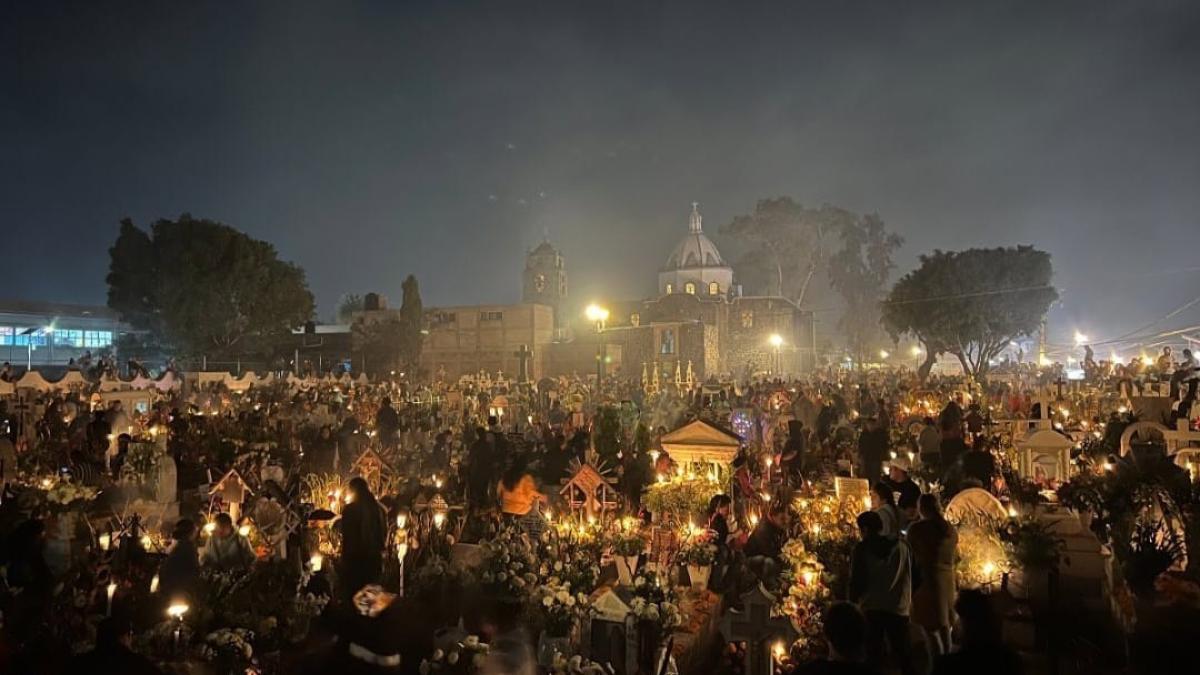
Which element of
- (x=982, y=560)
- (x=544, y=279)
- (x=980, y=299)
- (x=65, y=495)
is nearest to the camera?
(x=982, y=560)

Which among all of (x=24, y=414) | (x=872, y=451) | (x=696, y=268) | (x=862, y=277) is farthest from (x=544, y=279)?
(x=872, y=451)

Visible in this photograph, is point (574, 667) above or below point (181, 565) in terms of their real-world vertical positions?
below

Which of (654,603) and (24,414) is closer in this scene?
(654,603)

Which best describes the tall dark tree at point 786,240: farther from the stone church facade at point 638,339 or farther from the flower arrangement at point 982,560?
the flower arrangement at point 982,560

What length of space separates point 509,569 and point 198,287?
46.6 meters

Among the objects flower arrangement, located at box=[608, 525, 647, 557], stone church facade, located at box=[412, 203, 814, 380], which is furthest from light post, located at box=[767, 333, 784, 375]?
flower arrangement, located at box=[608, 525, 647, 557]

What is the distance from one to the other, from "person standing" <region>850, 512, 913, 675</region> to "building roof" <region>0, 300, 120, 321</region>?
2297 inches

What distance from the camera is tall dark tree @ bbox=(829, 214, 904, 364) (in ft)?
196

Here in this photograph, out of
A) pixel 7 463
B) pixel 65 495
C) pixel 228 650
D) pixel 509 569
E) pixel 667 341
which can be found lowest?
pixel 228 650

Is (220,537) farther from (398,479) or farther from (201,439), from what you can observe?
(201,439)

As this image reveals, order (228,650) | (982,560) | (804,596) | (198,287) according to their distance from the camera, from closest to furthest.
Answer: (228,650) < (804,596) < (982,560) < (198,287)

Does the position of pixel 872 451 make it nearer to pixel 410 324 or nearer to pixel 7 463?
pixel 7 463

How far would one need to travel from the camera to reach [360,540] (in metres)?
7.09

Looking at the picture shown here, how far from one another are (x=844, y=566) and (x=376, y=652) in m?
4.28
